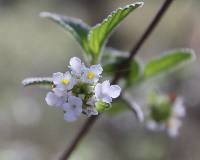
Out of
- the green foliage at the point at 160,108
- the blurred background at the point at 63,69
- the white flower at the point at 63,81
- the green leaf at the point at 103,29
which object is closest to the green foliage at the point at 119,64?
the green leaf at the point at 103,29

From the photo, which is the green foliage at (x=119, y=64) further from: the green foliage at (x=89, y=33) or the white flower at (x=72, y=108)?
the white flower at (x=72, y=108)

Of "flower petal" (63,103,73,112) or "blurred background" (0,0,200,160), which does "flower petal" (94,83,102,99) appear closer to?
"flower petal" (63,103,73,112)

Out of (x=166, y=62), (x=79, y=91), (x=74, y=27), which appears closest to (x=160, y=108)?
(x=166, y=62)

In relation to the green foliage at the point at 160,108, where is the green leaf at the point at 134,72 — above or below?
below

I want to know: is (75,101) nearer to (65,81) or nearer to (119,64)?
(65,81)

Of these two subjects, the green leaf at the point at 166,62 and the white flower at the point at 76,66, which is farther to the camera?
the green leaf at the point at 166,62

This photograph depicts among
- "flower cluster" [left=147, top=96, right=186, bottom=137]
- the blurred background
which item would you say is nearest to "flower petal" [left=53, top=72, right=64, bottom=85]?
"flower cluster" [left=147, top=96, right=186, bottom=137]
